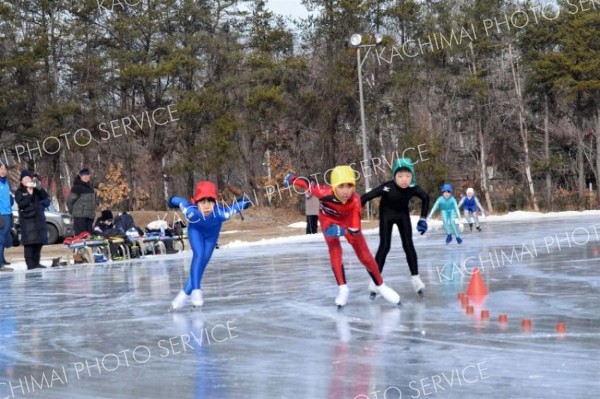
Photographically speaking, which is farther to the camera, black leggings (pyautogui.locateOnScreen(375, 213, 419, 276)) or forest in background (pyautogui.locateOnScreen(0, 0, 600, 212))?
forest in background (pyautogui.locateOnScreen(0, 0, 600, 212))

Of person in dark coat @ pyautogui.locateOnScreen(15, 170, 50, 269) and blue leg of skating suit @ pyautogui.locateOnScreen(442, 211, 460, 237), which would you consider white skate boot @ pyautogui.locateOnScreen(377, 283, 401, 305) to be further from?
blue leg of skating suit @ pyautogui.locateOnScreen(442, 211, 460, 237)

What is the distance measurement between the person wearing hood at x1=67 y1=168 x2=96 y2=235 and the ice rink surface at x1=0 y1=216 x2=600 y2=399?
5.15 m

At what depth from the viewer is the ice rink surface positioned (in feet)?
20.5

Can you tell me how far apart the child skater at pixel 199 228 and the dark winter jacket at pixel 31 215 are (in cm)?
820

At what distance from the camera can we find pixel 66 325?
9883 millimetres

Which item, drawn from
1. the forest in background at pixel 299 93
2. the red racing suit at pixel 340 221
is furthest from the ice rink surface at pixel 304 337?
the forest in background at pixel 299 93

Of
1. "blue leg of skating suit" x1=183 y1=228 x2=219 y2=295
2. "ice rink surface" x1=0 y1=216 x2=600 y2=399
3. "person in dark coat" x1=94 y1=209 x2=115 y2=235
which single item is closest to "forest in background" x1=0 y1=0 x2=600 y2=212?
"person in dark coat" x1=94 y1=209 x2=115 y2=235

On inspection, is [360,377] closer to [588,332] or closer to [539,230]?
[588,332]

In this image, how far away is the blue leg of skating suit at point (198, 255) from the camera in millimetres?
10820

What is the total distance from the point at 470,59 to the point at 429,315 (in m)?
47.9

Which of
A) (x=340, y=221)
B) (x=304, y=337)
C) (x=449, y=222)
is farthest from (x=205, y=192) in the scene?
(x=449, y=222)

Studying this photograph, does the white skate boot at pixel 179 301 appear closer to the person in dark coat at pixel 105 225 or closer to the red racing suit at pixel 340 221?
the red racing suit at pixel 340 221

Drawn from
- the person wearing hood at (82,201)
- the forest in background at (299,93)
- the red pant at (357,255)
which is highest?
the forest in background at (299,93)

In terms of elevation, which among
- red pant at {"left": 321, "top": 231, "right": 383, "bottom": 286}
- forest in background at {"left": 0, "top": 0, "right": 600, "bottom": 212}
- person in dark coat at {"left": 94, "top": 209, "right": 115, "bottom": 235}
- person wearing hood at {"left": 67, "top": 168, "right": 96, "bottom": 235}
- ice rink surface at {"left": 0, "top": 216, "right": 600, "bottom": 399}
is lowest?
ice rink surface at {"left": 0, "top": 216, "right": 600, "bottom": 399}
